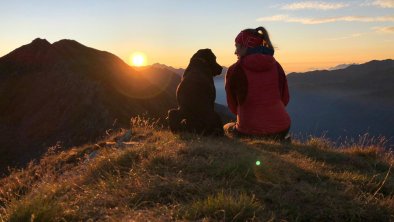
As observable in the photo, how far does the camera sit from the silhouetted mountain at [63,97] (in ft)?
115

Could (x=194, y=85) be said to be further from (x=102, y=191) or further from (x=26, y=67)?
(x=26, y=67)

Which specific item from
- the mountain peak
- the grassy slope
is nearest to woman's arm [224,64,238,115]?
the grassy slope

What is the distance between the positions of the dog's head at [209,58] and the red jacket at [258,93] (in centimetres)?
121

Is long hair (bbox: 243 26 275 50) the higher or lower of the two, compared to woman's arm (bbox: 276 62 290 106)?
higher

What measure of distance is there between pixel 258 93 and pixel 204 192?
5.06 meters

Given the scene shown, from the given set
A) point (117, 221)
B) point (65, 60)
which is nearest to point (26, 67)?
point (65, 60)

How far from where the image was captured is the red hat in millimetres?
9594

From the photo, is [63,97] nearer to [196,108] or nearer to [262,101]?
[196,108]

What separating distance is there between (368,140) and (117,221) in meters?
7.32

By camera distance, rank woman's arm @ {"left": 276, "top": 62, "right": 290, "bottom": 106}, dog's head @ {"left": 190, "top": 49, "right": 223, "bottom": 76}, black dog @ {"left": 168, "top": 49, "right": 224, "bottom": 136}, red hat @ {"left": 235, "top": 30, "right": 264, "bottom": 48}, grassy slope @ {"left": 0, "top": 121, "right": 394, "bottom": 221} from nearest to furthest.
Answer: grassy slope @ {"left": 0, "top": 121, "right": 394, "bottom": 221}, red hat @ {"left": 235, "top": 30, "right": 264, "bottom": 48}, woman's arm @ {"left": 276, "top": 62, "right": 290, "bottom": 106}, black dog @ {"left": 168, "top": 49, "right": 224, "bottom": 136}, dog's head @ {"left": 190, "top": 49, "right": 223, "bottom": 76}

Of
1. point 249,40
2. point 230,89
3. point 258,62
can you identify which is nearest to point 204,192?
point 258,62

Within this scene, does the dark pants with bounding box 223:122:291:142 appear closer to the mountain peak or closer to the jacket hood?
the jacket hood

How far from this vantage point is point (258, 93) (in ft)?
31.6

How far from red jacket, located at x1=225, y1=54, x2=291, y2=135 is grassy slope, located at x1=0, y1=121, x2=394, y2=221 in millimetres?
2665
